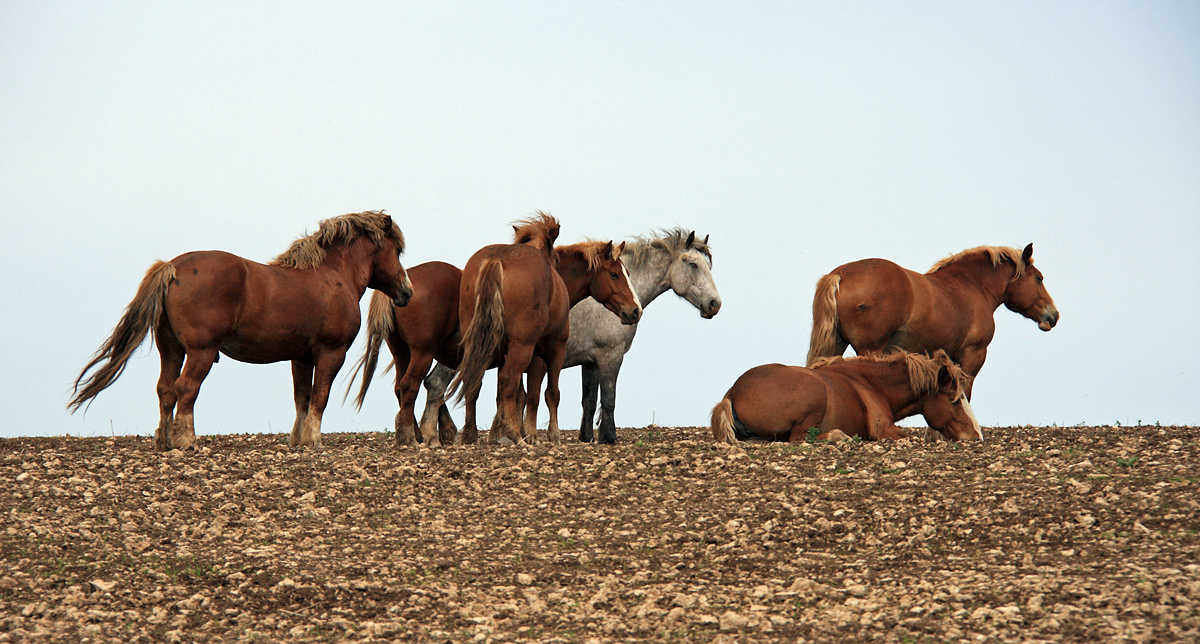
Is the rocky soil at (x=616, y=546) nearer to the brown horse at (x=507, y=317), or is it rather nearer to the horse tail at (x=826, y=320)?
the brown horse at (x=507, y=317)

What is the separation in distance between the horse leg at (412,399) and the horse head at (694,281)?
470cm

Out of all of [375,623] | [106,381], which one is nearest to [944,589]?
[375,623]

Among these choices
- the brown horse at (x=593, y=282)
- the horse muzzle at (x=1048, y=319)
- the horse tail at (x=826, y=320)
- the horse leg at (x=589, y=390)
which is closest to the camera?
the brown horse at (x=593, y=282)

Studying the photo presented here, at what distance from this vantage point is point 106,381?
34.0 feet

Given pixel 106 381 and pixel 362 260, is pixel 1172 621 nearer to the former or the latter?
pixel 362 260

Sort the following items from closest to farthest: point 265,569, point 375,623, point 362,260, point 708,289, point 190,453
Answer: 1. point 375,623
2. point 265,569
3. point 190,453
4. point 362,260
5. point 708,289

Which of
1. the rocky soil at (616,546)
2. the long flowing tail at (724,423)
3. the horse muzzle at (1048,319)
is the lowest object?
the rocky soil at (616,546)

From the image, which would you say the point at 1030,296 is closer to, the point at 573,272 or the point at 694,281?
the point at 694,281

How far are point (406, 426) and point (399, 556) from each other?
13.8ft

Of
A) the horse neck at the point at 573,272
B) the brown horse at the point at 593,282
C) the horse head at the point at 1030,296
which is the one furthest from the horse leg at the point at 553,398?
the horse head at the point at 1030,296

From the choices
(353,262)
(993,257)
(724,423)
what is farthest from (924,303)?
(353,262)

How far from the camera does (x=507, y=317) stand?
428 inches

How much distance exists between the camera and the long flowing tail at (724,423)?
1030 centimetres

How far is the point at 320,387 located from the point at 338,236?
5.32 feet
